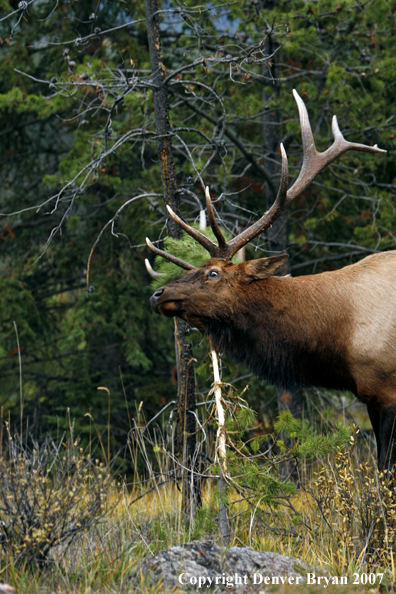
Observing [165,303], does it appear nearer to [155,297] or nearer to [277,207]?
[155,297]

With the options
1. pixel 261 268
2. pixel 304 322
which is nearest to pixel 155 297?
pixel 261 268

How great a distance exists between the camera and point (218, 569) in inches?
132

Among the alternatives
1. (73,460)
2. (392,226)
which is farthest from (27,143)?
(73,460)

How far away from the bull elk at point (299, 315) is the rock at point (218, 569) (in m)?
1.15

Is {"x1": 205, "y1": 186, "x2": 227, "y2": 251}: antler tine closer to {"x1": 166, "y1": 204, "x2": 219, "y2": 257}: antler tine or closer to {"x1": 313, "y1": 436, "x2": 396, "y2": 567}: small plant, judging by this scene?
{"x1": 166, "y1": 204, "x2": 219, "y2": 257}: antler tine

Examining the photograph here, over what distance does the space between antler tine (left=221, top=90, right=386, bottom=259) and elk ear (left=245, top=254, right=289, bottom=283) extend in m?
0.15

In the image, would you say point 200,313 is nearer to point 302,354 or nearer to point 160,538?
point 302,354

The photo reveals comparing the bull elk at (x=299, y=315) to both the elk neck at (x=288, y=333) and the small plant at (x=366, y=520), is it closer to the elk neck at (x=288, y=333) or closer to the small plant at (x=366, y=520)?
the elk neck at (x=288, y=333)

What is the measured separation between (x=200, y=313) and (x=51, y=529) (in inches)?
62.0

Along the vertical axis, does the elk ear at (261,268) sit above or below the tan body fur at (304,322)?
above

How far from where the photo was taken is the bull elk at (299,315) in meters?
4.08

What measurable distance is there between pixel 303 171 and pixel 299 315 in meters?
1.03

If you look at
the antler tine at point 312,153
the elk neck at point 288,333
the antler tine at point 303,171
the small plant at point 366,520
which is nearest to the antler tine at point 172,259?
the antler tine at point 303,171

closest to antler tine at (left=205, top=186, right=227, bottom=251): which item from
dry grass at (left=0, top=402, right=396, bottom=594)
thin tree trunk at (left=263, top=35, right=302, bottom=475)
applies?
dry grass at (left=0, top=402, right=396, bottom=594)
